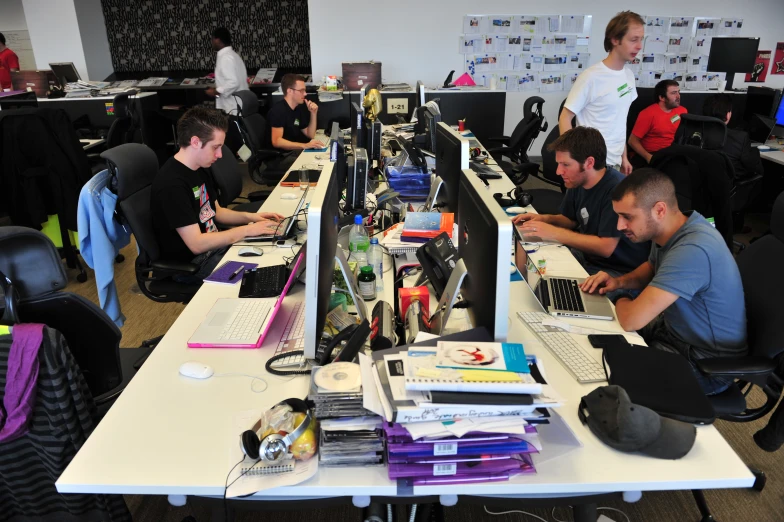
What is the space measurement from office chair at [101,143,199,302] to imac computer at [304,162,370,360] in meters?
1.08

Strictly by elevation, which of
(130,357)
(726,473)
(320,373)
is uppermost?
(320,373)

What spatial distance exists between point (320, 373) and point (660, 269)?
1185mm

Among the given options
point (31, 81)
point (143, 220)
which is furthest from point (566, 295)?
point (31, 81)

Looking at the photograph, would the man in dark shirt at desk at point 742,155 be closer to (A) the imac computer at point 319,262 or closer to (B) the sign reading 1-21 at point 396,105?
(B) the sign reading 1-21 at point 396,105

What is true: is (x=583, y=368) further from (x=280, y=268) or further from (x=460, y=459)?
(x=280, y=268)

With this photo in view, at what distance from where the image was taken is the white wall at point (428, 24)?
640cm

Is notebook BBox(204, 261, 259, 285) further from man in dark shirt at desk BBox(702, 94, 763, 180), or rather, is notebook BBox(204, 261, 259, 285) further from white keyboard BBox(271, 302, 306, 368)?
man in dark shirt at desk BBox(702, 94, 763, 180)

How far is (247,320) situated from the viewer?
180 centimetres

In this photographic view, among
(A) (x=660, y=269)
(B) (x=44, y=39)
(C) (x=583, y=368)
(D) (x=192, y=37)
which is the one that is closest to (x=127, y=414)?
(C) (x=583, y=368)

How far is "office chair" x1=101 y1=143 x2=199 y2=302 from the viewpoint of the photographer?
239 centimetres

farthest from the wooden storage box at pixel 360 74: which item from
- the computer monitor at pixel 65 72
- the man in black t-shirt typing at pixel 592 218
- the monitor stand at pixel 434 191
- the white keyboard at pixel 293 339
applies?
the white keyboard at pixel 293 339

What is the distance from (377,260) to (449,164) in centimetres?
53

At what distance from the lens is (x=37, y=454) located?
Answer: 153cm

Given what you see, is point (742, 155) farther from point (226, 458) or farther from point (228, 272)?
point (226, 458)
